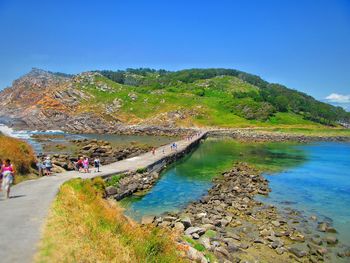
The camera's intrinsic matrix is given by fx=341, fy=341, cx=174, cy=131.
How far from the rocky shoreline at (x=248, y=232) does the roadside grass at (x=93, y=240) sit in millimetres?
2770

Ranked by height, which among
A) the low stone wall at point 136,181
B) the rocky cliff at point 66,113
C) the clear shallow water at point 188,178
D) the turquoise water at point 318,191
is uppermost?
the rocky cliff at point 66,113

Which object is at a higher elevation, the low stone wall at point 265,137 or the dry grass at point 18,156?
the dry grass at point 18,156

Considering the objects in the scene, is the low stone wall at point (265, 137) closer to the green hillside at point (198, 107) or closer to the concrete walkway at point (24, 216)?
the green hillside at point (198, 107)

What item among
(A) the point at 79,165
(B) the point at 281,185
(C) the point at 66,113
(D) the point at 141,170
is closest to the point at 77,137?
(C) the point at 66,113

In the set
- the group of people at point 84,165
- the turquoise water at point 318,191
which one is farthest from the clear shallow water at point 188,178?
the turquoise water at point 318,191

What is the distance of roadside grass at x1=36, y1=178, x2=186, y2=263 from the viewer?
10.3 meters

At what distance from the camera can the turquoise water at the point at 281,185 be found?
26.3 metres

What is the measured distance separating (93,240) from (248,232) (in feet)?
40.4

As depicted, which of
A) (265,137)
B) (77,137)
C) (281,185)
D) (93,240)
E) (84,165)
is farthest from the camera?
(265,137)

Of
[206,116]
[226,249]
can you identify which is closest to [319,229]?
[226,249]

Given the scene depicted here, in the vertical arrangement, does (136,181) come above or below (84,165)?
below

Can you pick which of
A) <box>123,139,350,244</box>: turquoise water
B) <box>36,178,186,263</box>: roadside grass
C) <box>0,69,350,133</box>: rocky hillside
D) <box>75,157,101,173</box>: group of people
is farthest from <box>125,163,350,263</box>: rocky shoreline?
<box>0,69,350,133</box>: rocky hillside

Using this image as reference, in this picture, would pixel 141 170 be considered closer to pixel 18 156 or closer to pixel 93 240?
pixel 18 156

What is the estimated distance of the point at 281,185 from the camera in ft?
118
